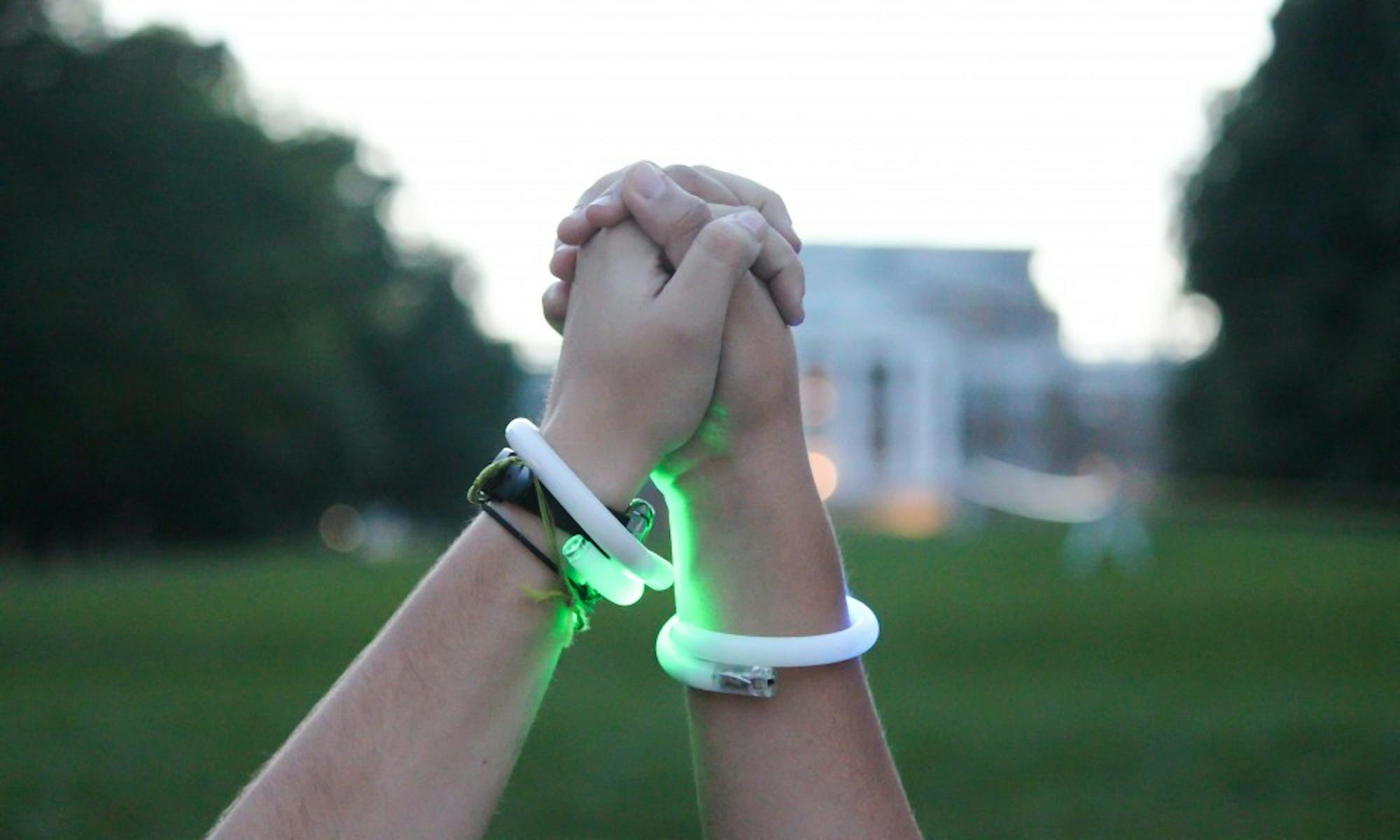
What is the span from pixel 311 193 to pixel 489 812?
2987cm

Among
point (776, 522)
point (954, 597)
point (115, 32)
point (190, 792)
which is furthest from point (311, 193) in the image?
point (776, 522)

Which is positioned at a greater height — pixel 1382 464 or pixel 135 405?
pixel 1382 464

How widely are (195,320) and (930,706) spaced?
822 inches

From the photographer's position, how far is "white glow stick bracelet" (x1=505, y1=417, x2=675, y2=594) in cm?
96

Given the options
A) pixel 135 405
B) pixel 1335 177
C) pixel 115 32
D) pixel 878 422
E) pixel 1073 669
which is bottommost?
pixel 878 422

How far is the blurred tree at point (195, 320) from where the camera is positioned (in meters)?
15.3

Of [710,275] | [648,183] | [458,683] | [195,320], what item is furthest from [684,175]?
[195,320]

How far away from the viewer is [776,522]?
3.56 ft

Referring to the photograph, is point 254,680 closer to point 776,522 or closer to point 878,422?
point 776,522

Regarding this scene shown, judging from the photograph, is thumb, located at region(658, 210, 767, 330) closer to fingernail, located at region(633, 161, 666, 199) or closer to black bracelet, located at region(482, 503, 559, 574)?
fingernail, located at region(633, 161, 666, 199)

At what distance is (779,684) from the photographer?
1.02 meters

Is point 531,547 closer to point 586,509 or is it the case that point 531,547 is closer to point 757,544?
point 586,509

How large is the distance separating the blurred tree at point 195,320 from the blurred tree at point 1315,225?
9.23 m

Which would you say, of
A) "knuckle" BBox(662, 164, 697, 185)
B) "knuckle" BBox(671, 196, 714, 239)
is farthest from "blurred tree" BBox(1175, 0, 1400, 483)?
"knuckle" BBox(671, 196, 714, 239)
